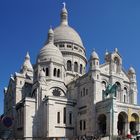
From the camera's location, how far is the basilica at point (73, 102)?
2466 inches

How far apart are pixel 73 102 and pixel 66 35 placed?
25.3m

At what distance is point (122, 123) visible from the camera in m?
63.9

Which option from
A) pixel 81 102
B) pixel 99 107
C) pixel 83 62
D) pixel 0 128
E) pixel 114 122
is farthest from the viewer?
pixel 83 62

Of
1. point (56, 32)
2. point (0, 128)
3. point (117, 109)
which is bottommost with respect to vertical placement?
point (0, 128)

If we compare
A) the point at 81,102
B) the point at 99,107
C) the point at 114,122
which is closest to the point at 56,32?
the point at 81,102

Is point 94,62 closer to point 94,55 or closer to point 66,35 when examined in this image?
A: point 94,55

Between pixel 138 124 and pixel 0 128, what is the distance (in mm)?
36991

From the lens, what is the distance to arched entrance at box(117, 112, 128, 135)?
62.4 metres

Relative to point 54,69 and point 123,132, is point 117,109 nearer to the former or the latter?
point 123,132

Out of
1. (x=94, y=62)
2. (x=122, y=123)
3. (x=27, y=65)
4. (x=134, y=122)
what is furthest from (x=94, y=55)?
(x=27, y=65)

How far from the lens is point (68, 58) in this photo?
86312 millimetres

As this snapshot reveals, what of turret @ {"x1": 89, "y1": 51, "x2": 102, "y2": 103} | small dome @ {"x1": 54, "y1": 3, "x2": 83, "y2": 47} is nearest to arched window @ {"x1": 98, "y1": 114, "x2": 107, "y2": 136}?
turret @ {"x1": 89, "y1": 51, "x2": 102, "y2": 103}

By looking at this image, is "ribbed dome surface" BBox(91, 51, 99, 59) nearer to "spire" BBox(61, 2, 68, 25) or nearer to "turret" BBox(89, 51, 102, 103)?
"turret" BBox(89, 51, 102, 103)

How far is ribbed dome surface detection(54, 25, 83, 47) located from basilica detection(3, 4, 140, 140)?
6.83m
